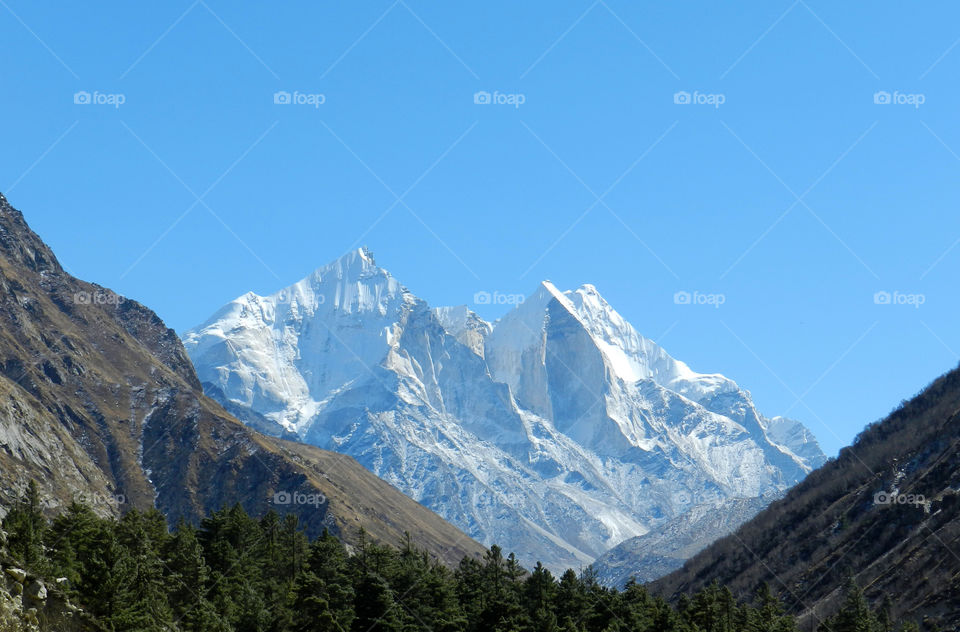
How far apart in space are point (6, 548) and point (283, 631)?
30.8 m

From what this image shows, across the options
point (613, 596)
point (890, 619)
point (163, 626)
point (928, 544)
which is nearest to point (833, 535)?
point (928, 544)

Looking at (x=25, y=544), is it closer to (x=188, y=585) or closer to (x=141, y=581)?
(x=141, y=581)

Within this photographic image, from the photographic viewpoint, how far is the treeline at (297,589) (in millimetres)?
81562

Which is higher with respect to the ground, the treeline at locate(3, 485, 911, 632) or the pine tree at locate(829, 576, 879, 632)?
the treeline at locate(3, 485, 911, 632)

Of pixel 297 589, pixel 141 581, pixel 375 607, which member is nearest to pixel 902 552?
pixel 375 607

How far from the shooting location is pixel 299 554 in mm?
120438

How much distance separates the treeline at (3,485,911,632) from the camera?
268ft

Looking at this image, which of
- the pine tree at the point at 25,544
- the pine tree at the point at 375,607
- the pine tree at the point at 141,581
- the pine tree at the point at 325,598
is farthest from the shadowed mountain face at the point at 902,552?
the pine tree at the point at 25,544

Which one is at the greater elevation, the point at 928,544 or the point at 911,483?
the point at 911,483

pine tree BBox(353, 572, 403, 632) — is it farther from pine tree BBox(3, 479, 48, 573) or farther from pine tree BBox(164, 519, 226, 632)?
pine tree BBox(3, 479, 48, 573)

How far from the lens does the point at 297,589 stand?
4011 inches

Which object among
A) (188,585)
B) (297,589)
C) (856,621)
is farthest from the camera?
(856,621)

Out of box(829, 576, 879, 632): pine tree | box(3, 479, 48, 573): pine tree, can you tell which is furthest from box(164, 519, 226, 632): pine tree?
box(829, 576, 879, 632): pine tree

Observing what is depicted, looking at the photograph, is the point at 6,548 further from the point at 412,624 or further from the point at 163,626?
the point at 412,624
